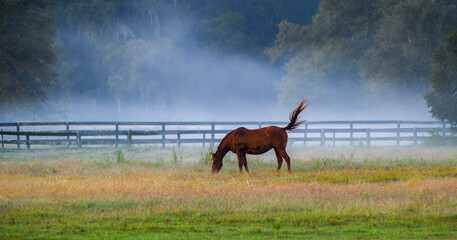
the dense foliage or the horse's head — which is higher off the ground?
the dense foliage

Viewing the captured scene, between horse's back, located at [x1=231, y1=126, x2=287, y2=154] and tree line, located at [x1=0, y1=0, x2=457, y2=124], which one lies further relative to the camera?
tree line, located at [x1=0, y1=0, x2=457, y2=124]

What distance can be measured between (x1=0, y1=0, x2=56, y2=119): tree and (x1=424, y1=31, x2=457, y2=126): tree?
24.9 m

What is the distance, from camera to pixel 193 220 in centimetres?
980

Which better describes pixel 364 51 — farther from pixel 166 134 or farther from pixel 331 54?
pixel 166 134

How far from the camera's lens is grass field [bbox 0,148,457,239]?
8.88 meters

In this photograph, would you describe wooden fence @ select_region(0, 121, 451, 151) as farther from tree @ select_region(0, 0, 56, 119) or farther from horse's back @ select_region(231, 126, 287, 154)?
horse's back @ select_region(231, 126, 287, 154)

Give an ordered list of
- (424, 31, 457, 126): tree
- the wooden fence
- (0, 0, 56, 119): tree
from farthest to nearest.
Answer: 1. (0, 0, 56, 119): tree
2. (424, 31, 457, 126): tree
3. the wooden fence

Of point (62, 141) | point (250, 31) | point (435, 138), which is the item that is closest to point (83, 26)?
point (250, 31)

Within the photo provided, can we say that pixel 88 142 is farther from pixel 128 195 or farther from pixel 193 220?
pixel 193 220

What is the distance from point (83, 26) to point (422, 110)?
44908 millimetres

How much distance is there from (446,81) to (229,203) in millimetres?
21373

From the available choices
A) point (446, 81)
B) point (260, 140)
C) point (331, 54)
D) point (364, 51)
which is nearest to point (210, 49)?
point (331, 54)

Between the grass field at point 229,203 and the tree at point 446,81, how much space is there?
42.7 feet

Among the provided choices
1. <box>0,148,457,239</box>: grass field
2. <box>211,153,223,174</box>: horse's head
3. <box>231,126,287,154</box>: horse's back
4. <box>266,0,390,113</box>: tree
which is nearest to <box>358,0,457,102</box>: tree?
<box>266,0,390,113</box>: tree
